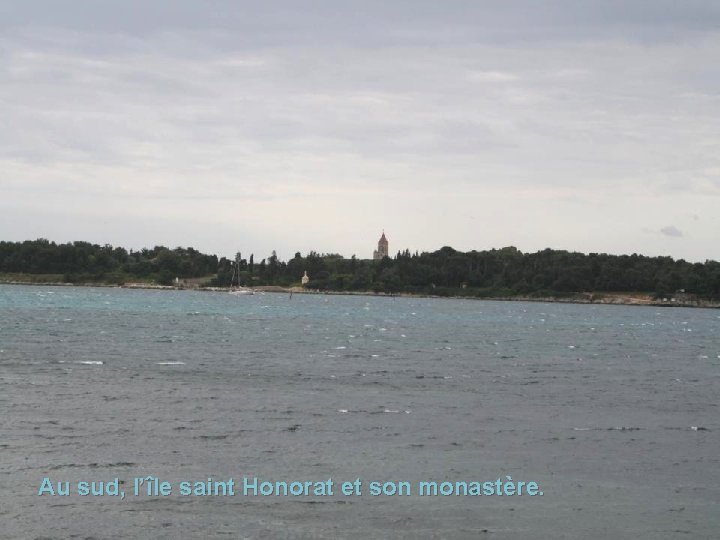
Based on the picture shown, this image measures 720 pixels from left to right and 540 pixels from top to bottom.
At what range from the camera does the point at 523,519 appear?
66.0 ft

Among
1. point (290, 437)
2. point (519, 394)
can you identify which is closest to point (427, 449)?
point (290, 437)

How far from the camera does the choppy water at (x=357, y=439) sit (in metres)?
19.7

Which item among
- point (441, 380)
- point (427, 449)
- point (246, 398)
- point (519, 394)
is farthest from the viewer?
point (441, 380)

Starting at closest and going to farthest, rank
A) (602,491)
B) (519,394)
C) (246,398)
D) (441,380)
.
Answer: (602,491)
(246,398)
(519,394)
(441,380)

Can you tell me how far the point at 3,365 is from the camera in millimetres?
46812

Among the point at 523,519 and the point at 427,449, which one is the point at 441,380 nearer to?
the point at 427,449

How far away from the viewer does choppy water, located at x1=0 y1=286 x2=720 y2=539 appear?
64.6 feet

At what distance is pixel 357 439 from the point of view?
28.3m

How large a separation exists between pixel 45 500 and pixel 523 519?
10.6 m

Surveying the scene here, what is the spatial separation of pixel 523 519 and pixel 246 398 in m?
18.8

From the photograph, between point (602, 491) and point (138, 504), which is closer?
point (138, 504)

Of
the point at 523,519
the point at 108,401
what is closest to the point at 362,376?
the point at 108,401

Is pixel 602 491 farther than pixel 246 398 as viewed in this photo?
No

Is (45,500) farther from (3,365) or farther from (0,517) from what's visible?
(3,365)
